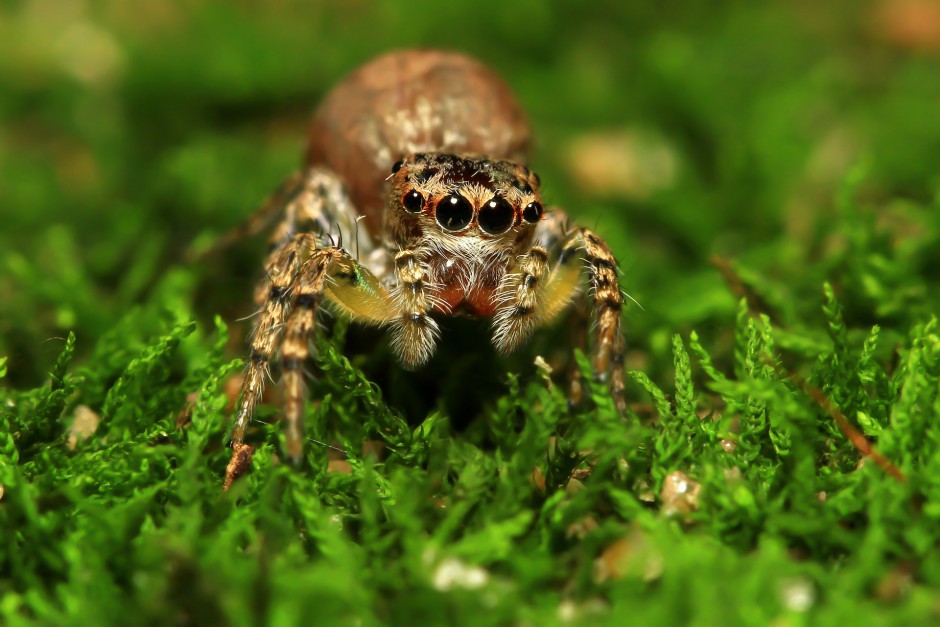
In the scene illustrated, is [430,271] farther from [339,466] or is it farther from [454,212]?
[339,466]

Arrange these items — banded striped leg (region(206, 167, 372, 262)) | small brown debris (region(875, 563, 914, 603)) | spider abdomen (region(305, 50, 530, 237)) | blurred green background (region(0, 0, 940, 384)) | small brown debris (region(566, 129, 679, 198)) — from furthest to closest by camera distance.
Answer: small brown debris (region(566, 129, 679, 198)) < blurred green background (region(0, 0, 940, 384)) < spider abdomen (region(305, 50, 530, 237)) < banded striped leg (region(206, 167, 372, 262)) < small brown debris (region(875, 563, 914, 603))

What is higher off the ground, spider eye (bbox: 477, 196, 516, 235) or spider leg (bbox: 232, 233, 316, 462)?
spider eye (bbox: 477, 196, 516, 235)

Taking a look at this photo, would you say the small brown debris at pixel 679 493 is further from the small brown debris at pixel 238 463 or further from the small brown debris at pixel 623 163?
the small brown debris at pixel 623 163

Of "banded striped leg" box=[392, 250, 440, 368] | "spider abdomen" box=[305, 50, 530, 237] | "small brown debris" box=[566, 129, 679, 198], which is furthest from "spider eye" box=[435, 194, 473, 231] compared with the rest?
"small brown debris" box=[566, 129, 679, 198]

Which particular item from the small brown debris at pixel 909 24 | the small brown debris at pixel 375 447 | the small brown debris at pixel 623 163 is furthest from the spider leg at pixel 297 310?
the small brown debris at pixel 909 24

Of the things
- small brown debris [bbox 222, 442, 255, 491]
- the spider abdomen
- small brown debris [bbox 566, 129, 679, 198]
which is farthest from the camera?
small brown debris [bbox 566, 129, 679, 198]

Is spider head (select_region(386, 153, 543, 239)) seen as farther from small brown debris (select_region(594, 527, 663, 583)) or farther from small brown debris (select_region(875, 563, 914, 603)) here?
small brown debris (select_region(875, 563, 914, 603))
